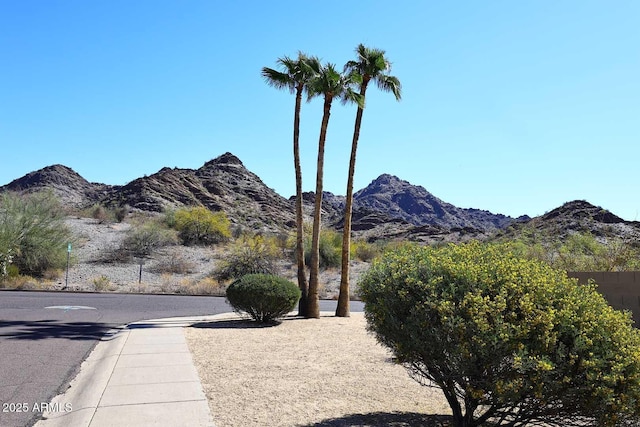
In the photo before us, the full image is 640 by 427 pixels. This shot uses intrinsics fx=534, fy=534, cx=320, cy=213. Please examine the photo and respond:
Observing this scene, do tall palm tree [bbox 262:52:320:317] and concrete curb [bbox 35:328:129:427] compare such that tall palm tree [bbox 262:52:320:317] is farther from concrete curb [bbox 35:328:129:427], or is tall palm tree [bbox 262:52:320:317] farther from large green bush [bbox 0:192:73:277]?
large green bush [bbox 0:192:73:277]

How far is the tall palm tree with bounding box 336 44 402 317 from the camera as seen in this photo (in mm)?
18422

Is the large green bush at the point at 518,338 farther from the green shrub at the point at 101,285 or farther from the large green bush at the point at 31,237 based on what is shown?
the large green bush at the point at 31,237

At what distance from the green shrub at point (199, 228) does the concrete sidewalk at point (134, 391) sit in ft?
113

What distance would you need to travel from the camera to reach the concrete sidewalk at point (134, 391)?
6.29 metres

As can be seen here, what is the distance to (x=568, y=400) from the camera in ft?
16.0

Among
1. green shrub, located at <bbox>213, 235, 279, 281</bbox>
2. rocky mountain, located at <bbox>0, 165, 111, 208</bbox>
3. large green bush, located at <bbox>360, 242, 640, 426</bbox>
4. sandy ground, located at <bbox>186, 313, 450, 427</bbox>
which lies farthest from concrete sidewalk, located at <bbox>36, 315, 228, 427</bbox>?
rocky mountain, located at <bbox>0, 165, 111, 208</bbox>

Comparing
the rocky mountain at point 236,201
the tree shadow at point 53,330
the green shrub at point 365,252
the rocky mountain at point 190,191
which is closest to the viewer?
the tree shadow at point 53,330

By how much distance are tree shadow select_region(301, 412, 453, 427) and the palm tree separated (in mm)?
10941

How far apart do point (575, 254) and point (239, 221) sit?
2148 inches

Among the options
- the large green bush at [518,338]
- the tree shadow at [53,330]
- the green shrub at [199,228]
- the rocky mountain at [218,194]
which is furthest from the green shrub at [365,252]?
the large green bush at [518,338]

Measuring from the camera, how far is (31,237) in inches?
1224

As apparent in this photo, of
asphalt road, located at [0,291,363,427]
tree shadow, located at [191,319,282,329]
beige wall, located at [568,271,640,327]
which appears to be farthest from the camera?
tree shadow, located at [191,319,282,329]

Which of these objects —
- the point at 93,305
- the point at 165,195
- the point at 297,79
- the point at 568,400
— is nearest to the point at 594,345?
the point at 568,400

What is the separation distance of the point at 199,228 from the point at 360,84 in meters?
30.0
